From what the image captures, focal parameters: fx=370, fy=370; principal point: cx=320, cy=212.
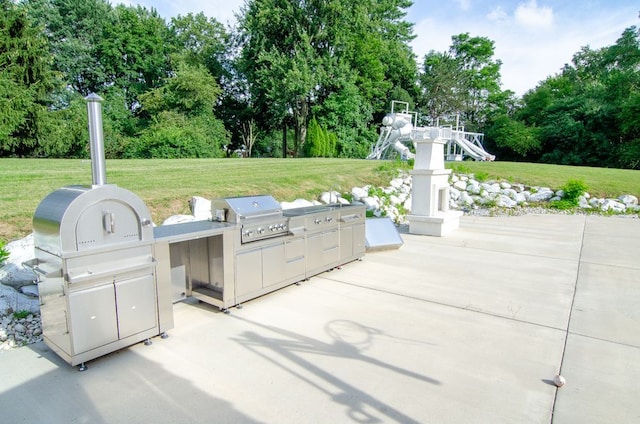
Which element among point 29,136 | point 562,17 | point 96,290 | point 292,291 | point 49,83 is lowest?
point 292,291

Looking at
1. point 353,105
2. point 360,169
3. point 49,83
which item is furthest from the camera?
point 353,105

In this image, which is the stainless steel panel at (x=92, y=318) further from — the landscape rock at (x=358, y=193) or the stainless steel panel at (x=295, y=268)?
the landscape rock at (x=358, y=193)

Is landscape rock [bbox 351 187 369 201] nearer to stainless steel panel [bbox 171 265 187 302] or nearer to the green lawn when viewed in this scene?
the green lawn

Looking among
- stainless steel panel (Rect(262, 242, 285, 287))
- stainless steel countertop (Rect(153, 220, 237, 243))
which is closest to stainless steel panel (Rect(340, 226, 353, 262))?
stainless steel panel (Rect(262, 242, 285, 287))

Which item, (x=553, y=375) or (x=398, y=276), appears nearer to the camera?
(x=553, y=375)

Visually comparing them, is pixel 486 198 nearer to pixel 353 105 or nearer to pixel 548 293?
pixel 548 293

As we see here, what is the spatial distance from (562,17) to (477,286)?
59.6 feet

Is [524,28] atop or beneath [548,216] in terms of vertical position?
atop

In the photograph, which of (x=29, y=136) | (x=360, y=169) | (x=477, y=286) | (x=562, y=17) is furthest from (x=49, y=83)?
(x=562, y=17)

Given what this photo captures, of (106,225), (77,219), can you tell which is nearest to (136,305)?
(106,225)

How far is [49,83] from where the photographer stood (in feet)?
60.5

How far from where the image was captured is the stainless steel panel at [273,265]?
4199 mm

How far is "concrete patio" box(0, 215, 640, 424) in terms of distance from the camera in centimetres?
237

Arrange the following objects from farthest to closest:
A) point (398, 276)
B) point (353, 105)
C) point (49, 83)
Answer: point (353, 105) < point (49, 83) < point (398, 276)
